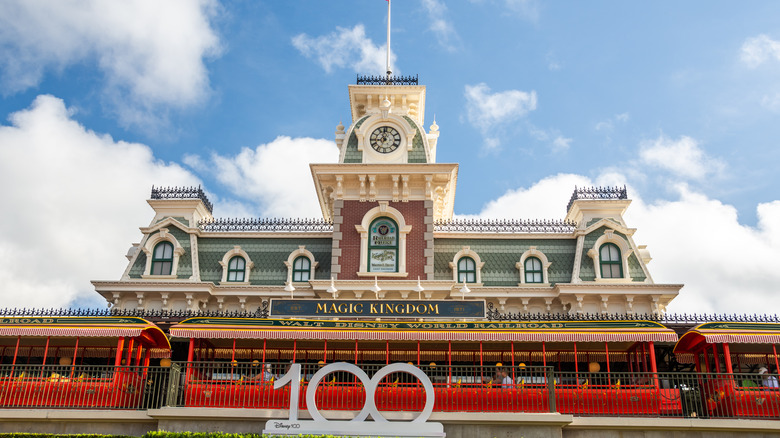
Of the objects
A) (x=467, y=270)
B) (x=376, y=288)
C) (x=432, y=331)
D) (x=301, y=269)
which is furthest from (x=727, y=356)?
(x=301, y=269)

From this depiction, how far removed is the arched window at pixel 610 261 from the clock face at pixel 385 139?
35.2ft

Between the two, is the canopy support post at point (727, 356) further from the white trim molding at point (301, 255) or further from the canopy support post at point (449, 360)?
the white trim molding at point (301, 255)

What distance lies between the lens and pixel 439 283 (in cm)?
2859

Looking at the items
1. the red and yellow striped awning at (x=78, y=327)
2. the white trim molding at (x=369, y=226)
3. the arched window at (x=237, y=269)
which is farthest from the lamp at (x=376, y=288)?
the red and yellow striped awning at (x=78, y=327)

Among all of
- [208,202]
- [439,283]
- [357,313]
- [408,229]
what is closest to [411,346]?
[357,313]

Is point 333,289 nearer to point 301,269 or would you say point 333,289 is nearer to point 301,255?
point 301,269

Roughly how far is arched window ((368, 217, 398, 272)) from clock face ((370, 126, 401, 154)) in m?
3.45

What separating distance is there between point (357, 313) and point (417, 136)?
11438 mm

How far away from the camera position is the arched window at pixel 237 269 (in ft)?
104

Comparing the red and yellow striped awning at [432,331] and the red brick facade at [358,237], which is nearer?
the red and yellow striped awning at [432,331]

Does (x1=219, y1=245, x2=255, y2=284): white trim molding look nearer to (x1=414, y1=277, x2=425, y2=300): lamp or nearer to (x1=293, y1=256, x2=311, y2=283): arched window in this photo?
(x1=293, y1=256, x2=311, y2=283): arched window

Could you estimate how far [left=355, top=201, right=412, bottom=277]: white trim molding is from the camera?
1163 inches

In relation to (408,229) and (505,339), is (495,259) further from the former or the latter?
(505,339)

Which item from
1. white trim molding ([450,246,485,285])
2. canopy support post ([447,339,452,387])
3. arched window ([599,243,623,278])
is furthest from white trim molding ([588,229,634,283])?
canopy support post ([447,339,452,387])
